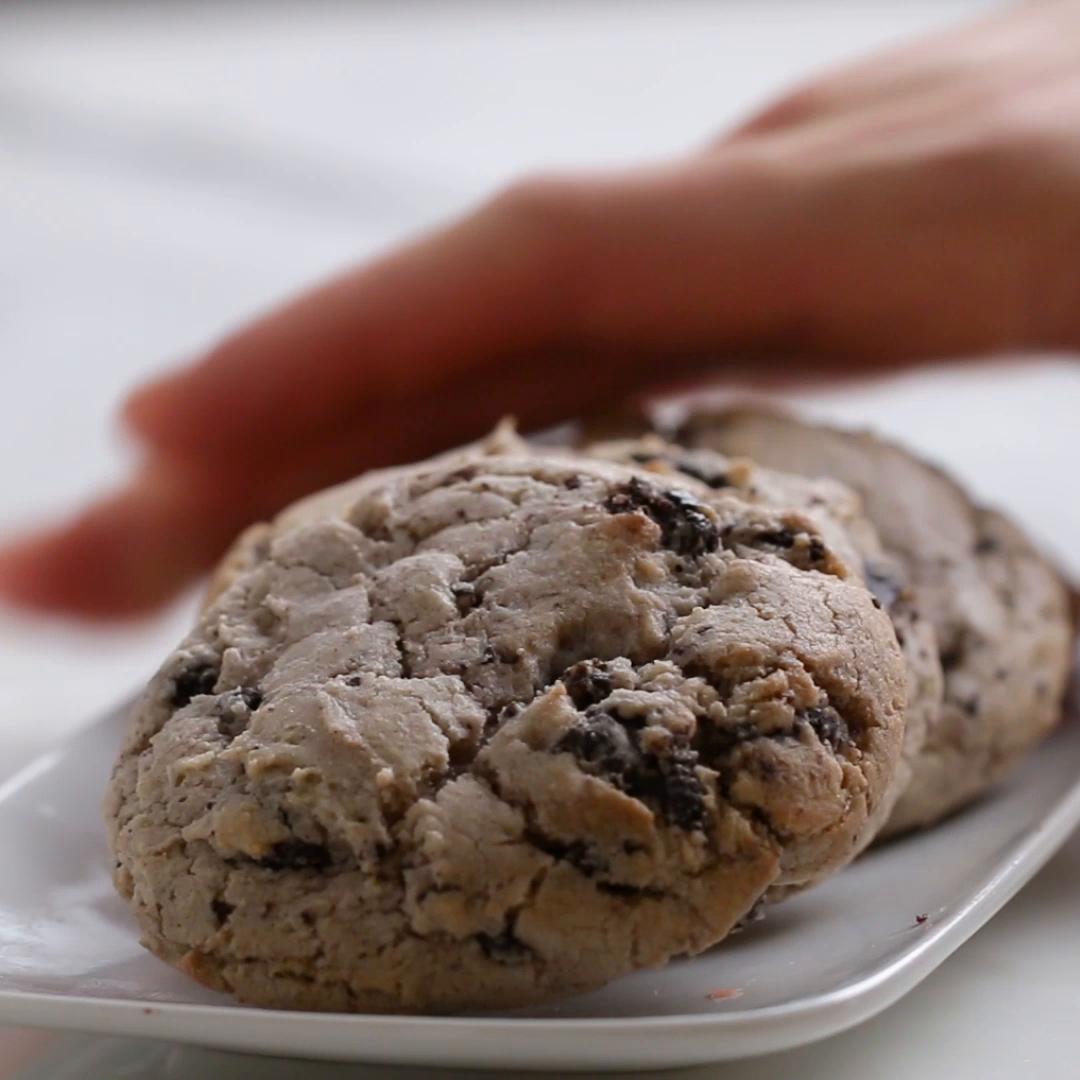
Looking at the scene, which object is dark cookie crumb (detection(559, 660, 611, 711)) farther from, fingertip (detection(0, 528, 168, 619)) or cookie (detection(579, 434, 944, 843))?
fingertip (detection(0, 528, 168, 619))

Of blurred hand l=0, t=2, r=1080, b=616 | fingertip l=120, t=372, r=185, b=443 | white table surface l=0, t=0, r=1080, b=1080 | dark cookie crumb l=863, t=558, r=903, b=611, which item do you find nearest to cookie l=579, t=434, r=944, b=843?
dark cookie crumb l=863, t=558, r=903, b=611

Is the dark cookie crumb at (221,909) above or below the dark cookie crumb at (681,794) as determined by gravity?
below

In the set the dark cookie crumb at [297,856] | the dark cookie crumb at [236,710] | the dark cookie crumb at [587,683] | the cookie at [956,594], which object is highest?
the dark cookie crumb at [236,710]

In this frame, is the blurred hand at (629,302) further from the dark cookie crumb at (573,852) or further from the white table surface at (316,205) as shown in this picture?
the dark cookie crumb at (573,852)

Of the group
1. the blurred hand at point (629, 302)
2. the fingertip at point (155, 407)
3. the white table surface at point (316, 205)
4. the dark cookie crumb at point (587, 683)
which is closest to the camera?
the dark cookie crumb at point (587, 683)

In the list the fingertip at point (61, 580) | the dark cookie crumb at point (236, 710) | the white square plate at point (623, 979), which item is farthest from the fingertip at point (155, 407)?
the dark cookie crumb at point (236, 710)

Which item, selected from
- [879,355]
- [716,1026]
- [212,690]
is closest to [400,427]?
[879,355]
